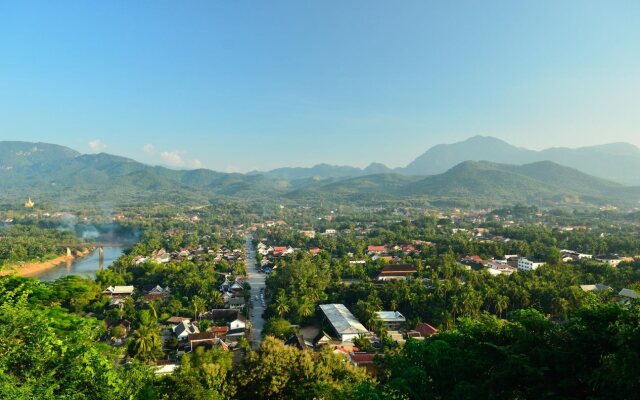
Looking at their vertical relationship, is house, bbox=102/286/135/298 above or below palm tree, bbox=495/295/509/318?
below

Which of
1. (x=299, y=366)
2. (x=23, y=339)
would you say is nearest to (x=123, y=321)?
(x=299, y=366)

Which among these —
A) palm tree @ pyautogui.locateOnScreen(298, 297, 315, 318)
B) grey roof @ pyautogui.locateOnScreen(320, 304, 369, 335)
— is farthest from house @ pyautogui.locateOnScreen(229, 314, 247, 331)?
grey roof @ pyautogui.locateOnScreen(320, 304, 369, 335)

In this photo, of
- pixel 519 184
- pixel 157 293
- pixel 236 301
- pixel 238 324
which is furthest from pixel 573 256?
pixel 519 184

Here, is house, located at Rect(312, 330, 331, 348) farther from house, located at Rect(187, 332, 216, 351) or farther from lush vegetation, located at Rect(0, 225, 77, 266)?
lush vegetation, located at Rect(0, 225, 77, 266)

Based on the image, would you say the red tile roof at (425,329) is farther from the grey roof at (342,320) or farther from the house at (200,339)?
the house at (200,339)

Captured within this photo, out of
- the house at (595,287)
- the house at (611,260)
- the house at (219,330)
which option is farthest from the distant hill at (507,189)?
the house at (219,330)

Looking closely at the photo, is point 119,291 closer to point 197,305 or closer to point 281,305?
point 197,305
